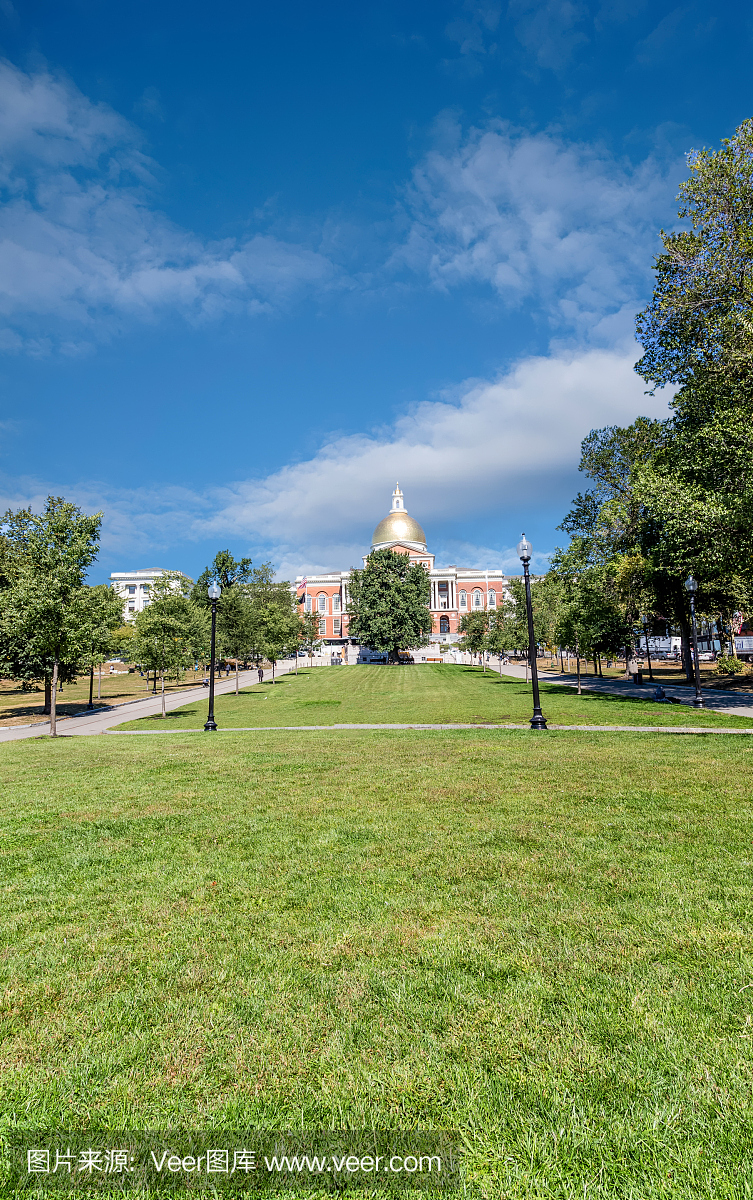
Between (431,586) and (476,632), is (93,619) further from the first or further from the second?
(431,586)

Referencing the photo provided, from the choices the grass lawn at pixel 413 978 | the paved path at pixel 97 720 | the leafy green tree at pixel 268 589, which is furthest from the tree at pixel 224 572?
the grass lawn at pixel 413 978

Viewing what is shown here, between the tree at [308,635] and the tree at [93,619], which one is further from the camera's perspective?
the tree at [308,635]

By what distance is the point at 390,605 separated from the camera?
72625mm

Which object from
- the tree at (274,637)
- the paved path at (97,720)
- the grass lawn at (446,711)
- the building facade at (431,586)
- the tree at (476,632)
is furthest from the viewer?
the building facade at (431,586)

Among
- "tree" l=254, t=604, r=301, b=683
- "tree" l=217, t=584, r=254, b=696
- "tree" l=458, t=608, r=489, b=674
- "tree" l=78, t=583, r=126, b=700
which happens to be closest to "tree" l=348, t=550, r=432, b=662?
"tree" l=458, t=608, r=489, b=674

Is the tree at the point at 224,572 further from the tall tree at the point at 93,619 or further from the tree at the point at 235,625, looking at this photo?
the tall tree at the point at 93,619

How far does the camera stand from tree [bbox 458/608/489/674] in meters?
60.8

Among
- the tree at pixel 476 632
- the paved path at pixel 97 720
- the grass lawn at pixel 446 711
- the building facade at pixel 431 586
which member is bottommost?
the paved path at pixel 97 720

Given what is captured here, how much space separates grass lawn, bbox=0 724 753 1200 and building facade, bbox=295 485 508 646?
10622 cm

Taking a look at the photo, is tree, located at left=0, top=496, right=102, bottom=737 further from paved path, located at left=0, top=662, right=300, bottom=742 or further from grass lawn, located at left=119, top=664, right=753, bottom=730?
grass lawn, located at left=119, top=664, right=753, bottom=730

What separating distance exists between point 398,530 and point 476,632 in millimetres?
55588

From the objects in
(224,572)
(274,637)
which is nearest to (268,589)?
(224,572)

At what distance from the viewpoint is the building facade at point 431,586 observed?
4486 inches

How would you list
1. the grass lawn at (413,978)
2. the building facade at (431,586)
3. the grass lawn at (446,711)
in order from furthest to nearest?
1. the building facade at (431,586)
2. the grass lawn at (446,711)
3. the grass lawn at (413,978)
